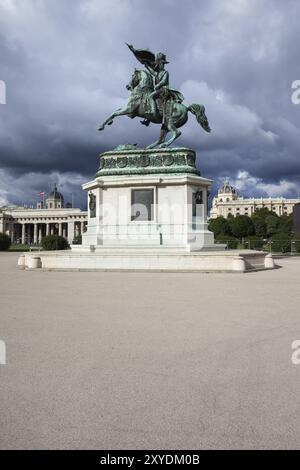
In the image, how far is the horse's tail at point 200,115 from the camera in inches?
1153

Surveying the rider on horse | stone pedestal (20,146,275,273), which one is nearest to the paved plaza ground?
stone pedestal (20,146,275,273)

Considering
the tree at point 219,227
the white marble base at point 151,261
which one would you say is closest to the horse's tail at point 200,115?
the white marble base at point 151,261

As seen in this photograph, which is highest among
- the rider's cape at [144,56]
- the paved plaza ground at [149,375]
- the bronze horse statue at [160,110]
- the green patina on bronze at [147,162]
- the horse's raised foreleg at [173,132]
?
the rider's cape at [144,56]

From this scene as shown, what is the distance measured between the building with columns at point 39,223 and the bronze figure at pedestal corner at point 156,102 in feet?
430

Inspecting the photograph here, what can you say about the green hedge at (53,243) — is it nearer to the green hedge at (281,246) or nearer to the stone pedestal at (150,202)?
the stone pedestal at (150,202)

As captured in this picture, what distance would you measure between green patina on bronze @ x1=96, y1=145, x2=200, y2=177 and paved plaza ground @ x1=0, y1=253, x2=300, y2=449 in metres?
16.5

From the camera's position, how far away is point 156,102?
29.1 m

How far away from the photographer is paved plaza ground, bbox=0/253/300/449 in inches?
165

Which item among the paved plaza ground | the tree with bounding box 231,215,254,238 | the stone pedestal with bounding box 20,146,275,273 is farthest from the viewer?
the tree with bounding box 231,215,254,238

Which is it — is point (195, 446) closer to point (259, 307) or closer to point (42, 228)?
point (259, 307)

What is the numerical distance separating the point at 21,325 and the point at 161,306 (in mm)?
3706

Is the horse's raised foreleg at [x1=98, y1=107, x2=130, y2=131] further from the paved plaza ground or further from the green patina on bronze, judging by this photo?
the paved plaza ground

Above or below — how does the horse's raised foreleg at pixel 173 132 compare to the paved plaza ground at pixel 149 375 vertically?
above

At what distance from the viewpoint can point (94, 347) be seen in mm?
7215
